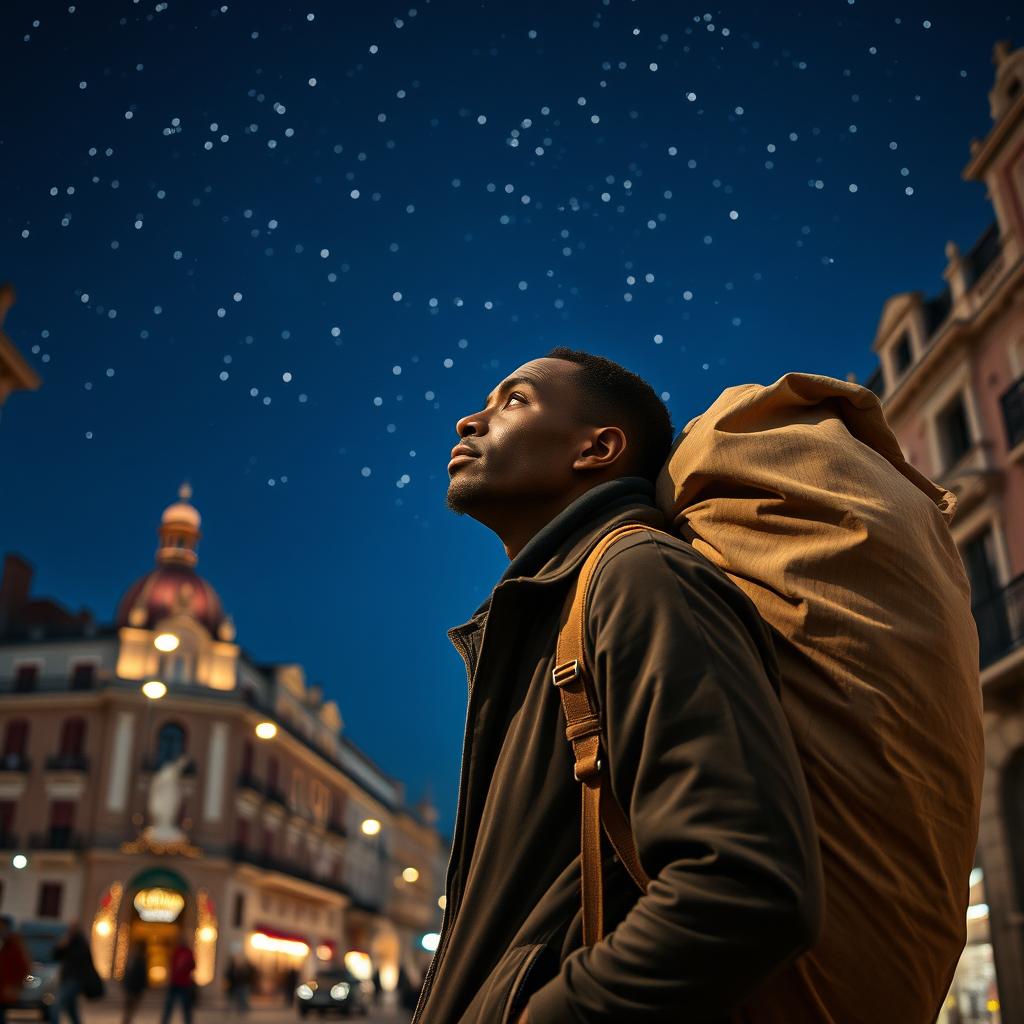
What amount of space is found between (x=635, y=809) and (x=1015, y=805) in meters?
16.8

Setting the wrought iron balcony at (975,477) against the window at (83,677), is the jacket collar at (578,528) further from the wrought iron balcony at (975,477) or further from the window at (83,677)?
the window at (83,677)

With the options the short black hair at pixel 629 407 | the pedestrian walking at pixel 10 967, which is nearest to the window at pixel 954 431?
the pedestrian walking at pixel 10 967

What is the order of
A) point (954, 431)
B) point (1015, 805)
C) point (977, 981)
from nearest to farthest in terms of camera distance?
1. point (1015, 805)
2. point (977, 981)
3. point (954, 431)

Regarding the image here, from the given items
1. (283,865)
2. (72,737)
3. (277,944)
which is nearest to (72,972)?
(72,737)

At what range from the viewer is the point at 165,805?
141ft

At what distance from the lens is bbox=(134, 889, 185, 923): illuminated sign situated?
41.3 m

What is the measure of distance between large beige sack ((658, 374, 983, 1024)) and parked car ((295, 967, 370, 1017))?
114ft

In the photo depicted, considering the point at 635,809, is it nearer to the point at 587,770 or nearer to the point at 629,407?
the point at 587,770

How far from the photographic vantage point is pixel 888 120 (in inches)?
714

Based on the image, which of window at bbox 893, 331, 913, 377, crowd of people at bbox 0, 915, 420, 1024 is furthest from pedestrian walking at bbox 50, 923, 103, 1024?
window at bbox 893, 331, 913, 377

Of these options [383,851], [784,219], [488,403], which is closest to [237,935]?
[383,851]

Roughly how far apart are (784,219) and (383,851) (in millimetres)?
64929

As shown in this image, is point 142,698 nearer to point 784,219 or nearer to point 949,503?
point 784,219

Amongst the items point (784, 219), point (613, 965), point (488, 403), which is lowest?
point (613, 965)
